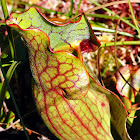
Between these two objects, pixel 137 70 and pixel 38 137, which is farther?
pixel 38 137

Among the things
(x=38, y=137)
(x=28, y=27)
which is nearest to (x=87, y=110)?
(x=28, y=27)

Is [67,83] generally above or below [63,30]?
below

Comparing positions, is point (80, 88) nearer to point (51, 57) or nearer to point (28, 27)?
point (51, 57)

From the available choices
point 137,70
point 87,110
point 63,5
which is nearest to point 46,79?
point 87,110

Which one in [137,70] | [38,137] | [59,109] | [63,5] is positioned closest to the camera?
[59,109]

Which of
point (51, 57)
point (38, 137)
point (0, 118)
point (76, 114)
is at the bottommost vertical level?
point (38, 137)

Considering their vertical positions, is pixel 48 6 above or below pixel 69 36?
above

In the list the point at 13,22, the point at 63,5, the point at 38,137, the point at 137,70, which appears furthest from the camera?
the point at 63,5

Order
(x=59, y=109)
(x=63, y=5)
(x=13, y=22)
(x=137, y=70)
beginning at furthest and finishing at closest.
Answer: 1. (x=63, y=5)
2. (x=137, y=70)
3. (x=59, y=109)
4. (x=13, y=22)

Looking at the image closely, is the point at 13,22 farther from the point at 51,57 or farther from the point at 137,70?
the point at 137,70
